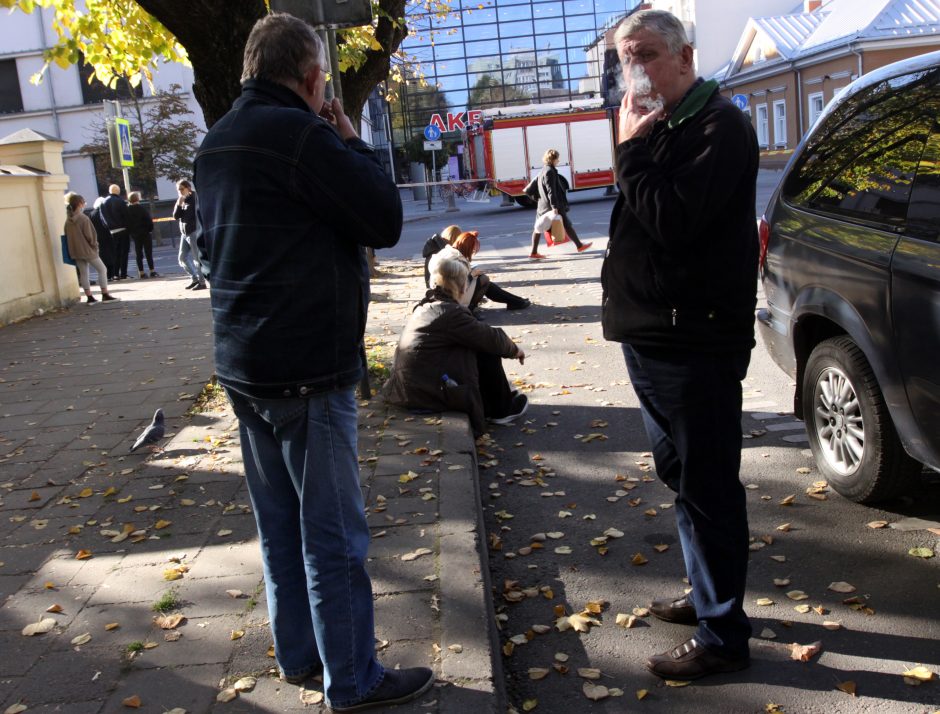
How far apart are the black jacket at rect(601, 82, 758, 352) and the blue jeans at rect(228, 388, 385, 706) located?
3.22 ft

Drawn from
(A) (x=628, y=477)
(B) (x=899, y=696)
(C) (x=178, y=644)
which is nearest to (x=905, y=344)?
(B) (x=899, y=696)

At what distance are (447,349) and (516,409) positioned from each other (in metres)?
0.88

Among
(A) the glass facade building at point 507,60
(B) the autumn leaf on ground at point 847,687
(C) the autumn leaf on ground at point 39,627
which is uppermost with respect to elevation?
Answer: (A) the glass facade building at point 507,60

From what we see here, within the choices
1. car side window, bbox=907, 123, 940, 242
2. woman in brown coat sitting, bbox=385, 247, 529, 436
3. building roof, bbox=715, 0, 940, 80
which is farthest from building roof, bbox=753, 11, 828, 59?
car side window, bbox=907, 123, 940, 242

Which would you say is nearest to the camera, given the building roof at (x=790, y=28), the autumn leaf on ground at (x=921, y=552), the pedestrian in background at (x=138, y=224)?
the autumn leaf on ground at (x=921, y=552)

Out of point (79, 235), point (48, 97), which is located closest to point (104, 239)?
point (79, 235)

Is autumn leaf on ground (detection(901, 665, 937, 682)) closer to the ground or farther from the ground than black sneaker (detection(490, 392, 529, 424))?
closer to the ground

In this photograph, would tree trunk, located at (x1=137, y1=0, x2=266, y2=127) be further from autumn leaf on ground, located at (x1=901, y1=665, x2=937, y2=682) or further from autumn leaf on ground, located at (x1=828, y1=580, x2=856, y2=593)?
autumn leaf on ground, located at (x1=901, y1=665, x2=937, y2=682)

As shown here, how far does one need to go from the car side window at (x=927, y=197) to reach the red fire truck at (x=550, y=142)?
31.8 m

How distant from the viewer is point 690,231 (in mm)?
2902

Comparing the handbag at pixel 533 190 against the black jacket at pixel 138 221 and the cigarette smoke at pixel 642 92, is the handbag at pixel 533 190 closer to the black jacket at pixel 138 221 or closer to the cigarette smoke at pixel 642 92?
the black jacket at pixel 138 221

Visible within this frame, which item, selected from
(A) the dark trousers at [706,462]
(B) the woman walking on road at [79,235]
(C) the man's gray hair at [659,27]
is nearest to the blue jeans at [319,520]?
(A) the dark trousers at [706,462]

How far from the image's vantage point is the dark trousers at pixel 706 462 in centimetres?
312

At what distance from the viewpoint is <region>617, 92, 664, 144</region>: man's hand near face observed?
9.88ft
